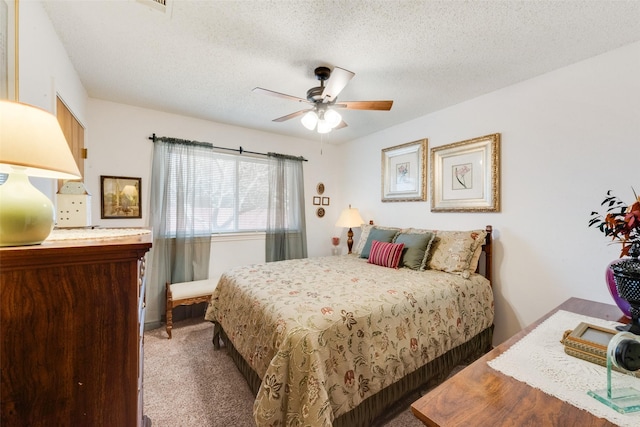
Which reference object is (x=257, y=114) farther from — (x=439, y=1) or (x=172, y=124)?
(x=439, y=1)

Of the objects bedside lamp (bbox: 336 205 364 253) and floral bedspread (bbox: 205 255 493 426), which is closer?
floral bedspread (bbox: 205 255 493 426)

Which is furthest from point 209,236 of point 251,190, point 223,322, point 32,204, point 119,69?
point 32,204

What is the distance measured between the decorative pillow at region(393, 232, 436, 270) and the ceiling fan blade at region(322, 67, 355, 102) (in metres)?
1.65

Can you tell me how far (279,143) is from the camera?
3959 millimetres

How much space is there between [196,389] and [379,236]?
89.9 inches

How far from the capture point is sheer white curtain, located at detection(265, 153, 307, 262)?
3.80 metres

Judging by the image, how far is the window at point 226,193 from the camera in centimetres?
323

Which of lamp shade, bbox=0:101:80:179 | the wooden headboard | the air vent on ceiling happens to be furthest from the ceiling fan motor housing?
the wooden headboard

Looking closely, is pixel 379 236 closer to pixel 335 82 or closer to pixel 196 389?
pixel 335 82

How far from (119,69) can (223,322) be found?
2.35 metres

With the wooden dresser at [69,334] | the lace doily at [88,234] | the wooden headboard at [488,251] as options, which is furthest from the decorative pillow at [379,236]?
the wooden dresser at [69,334]

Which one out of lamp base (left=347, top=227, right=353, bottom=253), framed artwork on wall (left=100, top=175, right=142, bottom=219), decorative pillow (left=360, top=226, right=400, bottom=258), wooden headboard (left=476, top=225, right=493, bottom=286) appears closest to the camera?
wooden headboard (left=476, top=225, right=493, bottom=286)

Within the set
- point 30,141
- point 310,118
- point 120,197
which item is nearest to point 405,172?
point 310,118

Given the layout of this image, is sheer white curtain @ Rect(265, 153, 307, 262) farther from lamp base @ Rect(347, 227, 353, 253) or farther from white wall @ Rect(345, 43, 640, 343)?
white wall @ Rect(345, 43, 640, 343)
